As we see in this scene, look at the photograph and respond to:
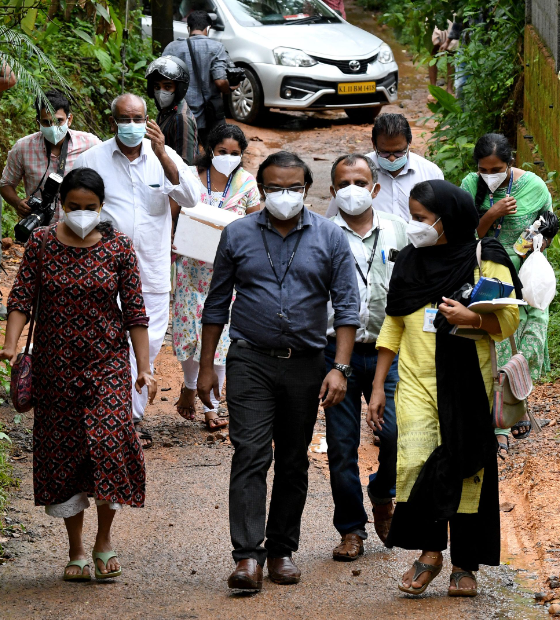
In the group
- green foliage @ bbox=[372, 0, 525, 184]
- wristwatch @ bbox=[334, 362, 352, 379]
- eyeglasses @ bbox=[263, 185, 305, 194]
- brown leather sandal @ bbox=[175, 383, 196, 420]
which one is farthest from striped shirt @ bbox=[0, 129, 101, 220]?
green foliage @ bbox=[372, 0, 525, 184]

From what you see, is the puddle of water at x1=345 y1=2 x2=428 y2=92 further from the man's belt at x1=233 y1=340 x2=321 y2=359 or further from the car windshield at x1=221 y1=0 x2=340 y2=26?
the man's belt at x1=233 y1=340 x2=321 y2=359

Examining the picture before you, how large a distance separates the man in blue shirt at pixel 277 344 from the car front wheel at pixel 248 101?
385 inches

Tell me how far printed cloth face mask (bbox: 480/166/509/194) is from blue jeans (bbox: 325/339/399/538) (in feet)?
5.22

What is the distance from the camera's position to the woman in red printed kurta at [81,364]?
456cm

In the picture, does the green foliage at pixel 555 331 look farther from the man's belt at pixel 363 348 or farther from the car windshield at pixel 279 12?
the car windshield at pixel 279 12

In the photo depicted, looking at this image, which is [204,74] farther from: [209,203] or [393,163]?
[393,163]

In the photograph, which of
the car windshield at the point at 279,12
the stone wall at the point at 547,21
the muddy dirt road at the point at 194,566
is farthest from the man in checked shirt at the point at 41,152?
the car windshield at the point at 279,12

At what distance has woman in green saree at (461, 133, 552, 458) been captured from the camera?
6109 millimetres

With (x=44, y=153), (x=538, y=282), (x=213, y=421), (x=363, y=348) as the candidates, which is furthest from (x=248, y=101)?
(x=363, y=348)

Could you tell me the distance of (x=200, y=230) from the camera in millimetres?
6441

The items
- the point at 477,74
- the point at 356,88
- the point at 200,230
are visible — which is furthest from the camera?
the point at 356,88

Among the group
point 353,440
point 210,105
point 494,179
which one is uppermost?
point 494,179

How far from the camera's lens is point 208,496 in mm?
5957

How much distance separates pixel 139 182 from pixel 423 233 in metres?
2.19
